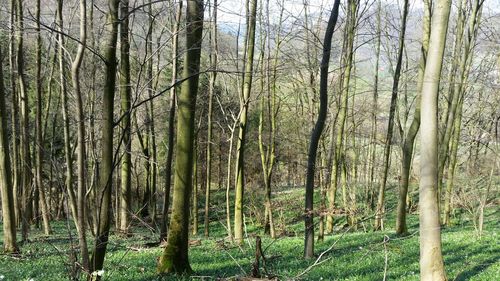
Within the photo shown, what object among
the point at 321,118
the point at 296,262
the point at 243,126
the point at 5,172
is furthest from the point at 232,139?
the point at 5,172

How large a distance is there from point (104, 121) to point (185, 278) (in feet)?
10.8

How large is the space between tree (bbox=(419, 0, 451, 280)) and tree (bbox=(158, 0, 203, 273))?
406 cm

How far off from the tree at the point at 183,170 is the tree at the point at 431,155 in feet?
13.3

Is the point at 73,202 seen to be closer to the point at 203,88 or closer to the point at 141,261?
the point at 141,261

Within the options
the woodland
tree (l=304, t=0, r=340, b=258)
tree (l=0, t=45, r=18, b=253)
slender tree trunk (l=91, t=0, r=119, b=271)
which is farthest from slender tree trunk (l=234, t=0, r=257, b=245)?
slender tree trunk (l=91, t=0, r=119, b=271)

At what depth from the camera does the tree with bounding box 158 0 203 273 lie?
8.52 metres

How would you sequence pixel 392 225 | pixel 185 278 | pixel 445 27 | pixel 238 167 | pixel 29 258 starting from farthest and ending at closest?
pixel 392 225, pixel 238 167, pixel 29 258, pixel 185 278, pixel 445 27

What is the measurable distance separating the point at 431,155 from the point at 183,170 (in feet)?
14.1

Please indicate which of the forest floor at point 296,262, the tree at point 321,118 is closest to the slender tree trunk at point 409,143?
the forest floor at point 296,262

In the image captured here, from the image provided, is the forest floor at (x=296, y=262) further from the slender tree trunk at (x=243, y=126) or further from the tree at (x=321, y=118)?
the slender tree trunk at (x=243, y=126)

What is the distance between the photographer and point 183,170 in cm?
852

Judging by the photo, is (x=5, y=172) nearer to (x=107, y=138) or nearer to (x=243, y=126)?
(x=107, y=138)

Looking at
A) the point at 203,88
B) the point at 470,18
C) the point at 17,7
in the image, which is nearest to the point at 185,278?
the point at 17,7

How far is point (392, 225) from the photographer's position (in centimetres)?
2769
